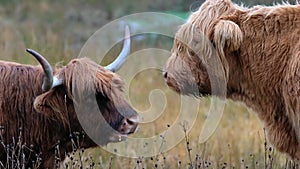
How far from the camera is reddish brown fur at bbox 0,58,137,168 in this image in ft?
17.0

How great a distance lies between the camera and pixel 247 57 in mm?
4906

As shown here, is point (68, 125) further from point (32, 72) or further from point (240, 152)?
point (240, 152)

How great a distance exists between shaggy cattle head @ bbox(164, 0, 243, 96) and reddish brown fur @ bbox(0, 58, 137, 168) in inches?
16.4

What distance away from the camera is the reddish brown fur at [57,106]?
204 inches

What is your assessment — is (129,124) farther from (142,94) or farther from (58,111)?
(142,94)

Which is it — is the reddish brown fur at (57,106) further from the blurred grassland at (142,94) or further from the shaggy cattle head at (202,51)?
the shaggy cattle head at (202,51)

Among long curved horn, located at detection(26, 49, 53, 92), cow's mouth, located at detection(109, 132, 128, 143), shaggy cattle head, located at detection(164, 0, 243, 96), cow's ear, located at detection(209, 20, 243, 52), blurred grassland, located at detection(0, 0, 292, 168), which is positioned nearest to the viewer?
cow's ear, located at detection(209, 20, 243, 52)

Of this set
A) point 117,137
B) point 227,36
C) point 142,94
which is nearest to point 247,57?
point 227,36

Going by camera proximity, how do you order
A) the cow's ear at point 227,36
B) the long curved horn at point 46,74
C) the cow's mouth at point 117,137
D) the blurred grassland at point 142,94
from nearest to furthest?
the cow's ear at point 227,36, the long curved horn at point 46,74, the cow's mouth at point 117,137, the blurred grassland at point 142,94

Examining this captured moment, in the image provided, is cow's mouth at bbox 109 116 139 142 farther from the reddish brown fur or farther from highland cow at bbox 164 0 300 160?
highland cow at bbox 164 0 300 160

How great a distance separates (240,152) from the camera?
23.4ft

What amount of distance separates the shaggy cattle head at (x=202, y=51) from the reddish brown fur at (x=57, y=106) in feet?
1.37

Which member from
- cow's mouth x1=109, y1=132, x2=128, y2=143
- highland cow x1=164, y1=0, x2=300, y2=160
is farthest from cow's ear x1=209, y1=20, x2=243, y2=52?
cow's mouth x1=109, y1=132, x2=128, y2=143

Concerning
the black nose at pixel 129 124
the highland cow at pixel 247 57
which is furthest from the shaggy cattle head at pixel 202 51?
the black nose at pixel 129 124
